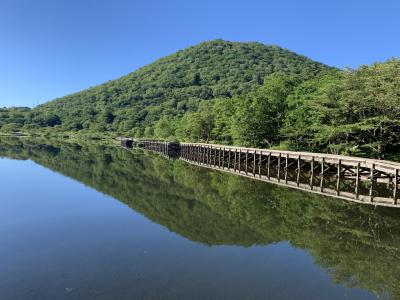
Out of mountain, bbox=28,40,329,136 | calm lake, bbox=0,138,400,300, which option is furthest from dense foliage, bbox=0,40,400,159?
calm lake, bbox=0,138,400,300

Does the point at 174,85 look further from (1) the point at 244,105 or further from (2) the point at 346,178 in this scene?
(2) the point at 346,178

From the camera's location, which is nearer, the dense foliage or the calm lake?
the calm lake

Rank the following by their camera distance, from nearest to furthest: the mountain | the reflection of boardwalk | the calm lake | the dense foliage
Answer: the calm lake < the reflection of boardwalk < the dense foliage < the mountain

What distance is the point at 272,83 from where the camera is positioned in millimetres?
49250

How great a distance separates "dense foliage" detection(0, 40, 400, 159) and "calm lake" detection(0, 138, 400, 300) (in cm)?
1245

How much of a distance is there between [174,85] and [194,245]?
14932 centimetres

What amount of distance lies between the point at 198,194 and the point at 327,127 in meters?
15.3

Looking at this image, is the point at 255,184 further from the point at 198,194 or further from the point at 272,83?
the point at 272,83

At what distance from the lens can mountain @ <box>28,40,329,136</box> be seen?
137 metres

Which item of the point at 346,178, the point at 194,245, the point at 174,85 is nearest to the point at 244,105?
the point at 346,178

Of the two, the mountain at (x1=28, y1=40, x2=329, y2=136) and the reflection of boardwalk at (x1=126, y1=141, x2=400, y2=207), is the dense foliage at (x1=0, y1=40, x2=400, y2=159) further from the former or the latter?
the reflection of boardwalk at (x1=126, y1=141, x2=400, y2=207)

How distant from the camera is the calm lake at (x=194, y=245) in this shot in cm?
940

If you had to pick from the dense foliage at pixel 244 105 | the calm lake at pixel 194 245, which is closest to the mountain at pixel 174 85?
the dense foliage at pixel 244 105

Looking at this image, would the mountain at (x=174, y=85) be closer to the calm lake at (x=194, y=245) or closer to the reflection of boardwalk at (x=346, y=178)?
the reflection of boardwalk at (x=346, y=178)
